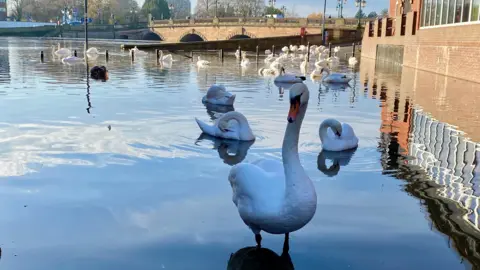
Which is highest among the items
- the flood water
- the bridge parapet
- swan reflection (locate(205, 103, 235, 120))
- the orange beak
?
the bridge parapet

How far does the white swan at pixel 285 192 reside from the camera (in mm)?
4141

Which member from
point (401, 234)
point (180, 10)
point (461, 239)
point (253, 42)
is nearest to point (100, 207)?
point (401, 234)

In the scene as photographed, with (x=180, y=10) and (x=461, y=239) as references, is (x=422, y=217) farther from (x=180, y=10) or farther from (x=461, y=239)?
(x=180, y=10)

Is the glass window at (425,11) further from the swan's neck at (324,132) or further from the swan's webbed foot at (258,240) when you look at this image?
the swan's webbed foot at (258,240)

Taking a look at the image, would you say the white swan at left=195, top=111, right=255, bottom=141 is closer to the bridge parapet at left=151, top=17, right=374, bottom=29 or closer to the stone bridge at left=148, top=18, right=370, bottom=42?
the stone bridge at left=148, top=18, right=370, bottom=42

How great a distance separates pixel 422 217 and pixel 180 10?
198888 mm

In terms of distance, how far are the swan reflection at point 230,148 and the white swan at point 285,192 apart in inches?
128

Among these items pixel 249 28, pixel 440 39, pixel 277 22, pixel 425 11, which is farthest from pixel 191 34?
pixel 440 39

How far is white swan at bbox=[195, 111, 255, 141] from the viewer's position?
905 centimetres

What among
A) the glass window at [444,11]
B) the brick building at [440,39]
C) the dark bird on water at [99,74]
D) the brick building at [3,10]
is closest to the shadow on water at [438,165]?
the brick building at [440,39]

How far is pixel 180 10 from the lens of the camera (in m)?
197

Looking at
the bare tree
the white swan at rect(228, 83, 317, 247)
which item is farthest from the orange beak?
the bare tree

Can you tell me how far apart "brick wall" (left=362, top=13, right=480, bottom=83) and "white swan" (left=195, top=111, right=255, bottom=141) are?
13533mm

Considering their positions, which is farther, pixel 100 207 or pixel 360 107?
pixel 360 107
